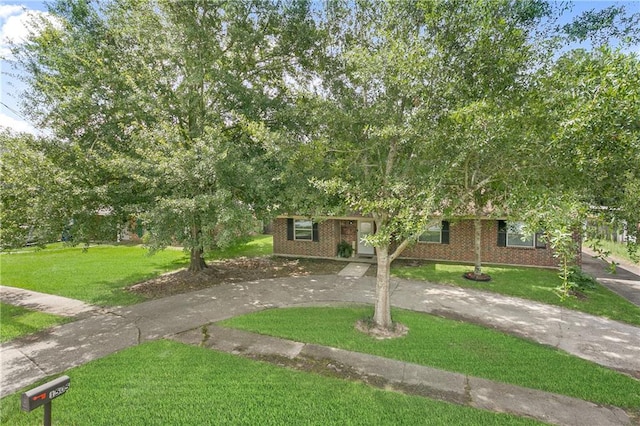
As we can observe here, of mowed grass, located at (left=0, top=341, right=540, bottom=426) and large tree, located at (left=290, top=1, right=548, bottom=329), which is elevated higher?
large tree, located at (left=290, top=1, right=548, bottom=329)

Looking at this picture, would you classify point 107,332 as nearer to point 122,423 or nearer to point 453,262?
point 122,423

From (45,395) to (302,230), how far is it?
557 inches

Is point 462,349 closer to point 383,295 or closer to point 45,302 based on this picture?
point 383,295

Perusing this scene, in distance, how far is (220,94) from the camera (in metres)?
10.5

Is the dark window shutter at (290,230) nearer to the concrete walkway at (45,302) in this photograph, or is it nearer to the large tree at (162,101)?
the large tree at (162,101)

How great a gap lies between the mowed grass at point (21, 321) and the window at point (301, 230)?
10.3 metres

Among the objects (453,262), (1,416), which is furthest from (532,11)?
(453,262)

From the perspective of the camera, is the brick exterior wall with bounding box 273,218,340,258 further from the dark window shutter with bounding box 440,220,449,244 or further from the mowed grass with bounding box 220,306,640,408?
the mowed grass with bounding box 220,306,640,408

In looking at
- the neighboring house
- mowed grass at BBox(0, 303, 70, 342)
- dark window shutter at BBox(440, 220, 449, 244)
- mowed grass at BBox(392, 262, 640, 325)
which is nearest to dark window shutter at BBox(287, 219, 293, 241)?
the neighboring house

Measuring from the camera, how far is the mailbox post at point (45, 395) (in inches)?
108

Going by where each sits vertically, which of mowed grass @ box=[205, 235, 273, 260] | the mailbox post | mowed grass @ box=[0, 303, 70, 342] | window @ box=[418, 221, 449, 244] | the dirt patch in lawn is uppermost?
window @ box=[418, 221, 449, 244]

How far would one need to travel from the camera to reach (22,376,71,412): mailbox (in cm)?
273

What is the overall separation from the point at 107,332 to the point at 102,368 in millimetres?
1922

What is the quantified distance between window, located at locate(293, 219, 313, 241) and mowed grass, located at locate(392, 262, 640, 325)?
496 centimetres
